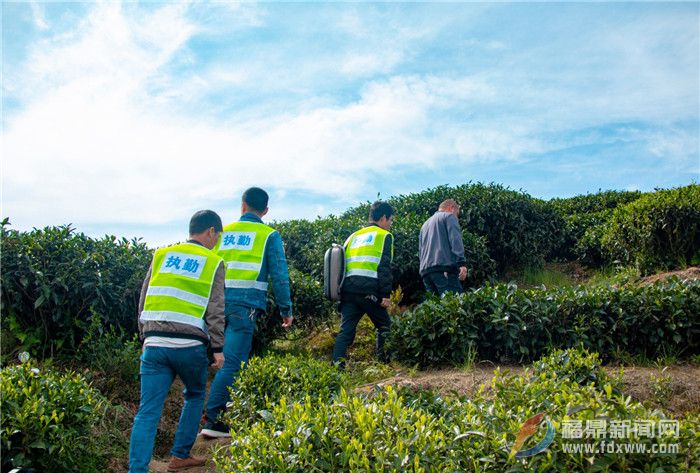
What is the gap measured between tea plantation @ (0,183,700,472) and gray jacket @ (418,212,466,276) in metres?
0.50

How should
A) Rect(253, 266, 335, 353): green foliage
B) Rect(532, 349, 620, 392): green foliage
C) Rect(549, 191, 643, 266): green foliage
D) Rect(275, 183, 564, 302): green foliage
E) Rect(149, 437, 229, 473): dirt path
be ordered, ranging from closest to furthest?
Rect(149, 437, 229, 473): dirt path, Rect(532, 349, 620, 392): green foliage, Rect(253, 266, 335, 353): green foliage, Rect(275, 183, 564, 302): green foliage, Rect(549, 191, 643, 266): green foliage

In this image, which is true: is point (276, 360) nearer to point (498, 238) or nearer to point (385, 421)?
point (385, 421)

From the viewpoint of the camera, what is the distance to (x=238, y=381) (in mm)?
4828

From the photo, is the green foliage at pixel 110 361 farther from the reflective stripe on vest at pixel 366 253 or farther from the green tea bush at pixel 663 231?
the green tea bush at pixel 663 231

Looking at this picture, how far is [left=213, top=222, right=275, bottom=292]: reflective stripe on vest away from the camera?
562cm

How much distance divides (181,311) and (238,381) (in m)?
0.83

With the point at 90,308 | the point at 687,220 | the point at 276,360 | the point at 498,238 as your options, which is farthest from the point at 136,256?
the point at 687,220

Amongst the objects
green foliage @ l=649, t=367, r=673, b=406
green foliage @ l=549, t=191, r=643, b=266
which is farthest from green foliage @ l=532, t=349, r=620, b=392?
green foliage @ l=549, t=191, r=643, b=266

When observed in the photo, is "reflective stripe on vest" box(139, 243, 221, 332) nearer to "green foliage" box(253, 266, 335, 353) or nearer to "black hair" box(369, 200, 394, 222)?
"black hair" box(369, 200, 394, 222)

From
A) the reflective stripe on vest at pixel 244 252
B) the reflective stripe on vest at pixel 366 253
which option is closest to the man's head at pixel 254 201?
the reflective stripe on vest at pixel 244 252

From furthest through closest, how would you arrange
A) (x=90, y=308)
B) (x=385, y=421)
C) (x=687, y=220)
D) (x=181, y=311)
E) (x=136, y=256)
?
(x=687, y=220) → (x=136, y=256) → (x=90, y=308) → (x=181, y=311) → (x=385, y=421)

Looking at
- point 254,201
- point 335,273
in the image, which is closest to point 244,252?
point 254,201

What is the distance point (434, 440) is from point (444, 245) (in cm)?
547

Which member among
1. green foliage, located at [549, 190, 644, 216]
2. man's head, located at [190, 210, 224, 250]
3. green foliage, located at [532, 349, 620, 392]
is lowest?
green foliage, located at [532, 349, 620, 392]
